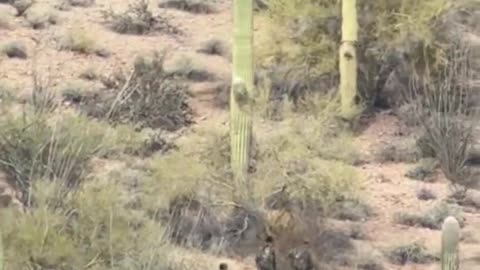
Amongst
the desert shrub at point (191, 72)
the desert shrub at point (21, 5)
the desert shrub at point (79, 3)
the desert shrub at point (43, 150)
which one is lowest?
the desert shrub at point (191, 72)

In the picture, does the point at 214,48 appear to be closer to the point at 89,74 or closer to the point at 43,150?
the point at 89,74

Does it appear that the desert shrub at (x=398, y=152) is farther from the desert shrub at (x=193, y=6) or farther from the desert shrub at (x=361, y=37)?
the desert shrub at (x=193, y=6)

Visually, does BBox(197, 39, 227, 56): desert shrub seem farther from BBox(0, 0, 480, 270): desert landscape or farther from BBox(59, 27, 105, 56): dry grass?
BBox(59, 27, 105, 56): dry grass

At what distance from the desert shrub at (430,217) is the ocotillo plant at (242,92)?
1858 mm

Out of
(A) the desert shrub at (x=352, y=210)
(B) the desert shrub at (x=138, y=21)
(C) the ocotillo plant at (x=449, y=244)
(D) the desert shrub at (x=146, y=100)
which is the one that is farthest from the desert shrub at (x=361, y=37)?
(C) the ocotillo plant at (x=449, y=244)

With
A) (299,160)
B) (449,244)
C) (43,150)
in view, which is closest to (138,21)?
(299,160)

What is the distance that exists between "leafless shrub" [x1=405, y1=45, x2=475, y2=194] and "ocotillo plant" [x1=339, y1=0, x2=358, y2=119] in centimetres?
88

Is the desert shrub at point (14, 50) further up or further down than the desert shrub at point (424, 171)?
further up

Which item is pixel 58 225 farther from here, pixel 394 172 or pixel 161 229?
pixel 394 172

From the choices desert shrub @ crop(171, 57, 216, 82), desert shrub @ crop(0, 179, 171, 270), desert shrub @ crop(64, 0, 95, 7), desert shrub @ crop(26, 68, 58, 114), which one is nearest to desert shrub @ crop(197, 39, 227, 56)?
desert shrub @ crop(171, 57, 216, 82)

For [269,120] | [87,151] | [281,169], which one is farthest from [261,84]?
[87,151]

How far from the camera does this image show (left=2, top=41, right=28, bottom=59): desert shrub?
21172 millimetres

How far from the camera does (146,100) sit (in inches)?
757

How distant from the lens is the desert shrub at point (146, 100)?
1861cm
